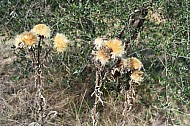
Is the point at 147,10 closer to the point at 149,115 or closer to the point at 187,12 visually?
the point at 187,12

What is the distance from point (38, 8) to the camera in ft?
7.26

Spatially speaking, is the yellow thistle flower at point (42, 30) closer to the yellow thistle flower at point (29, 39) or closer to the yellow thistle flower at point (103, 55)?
the yellow thistle flower at point (29, 39)

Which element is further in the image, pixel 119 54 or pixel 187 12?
pixel 187 12

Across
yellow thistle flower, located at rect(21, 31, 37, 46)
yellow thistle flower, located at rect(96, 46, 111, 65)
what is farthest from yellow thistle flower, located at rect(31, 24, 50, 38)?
yellow thistle flower, located at rect(96, 46, 111, 65)

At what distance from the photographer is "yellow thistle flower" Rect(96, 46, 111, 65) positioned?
1466 mm

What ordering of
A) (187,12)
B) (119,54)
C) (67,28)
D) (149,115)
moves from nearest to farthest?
(119,54) → (187,12) → (67,28) → (149,115)

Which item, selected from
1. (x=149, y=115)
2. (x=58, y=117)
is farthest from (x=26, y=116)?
(x=149, y=115)

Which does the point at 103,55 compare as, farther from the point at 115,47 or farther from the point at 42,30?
the point at 42,30

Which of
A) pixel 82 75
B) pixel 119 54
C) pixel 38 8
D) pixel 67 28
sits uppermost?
pixel 38 8

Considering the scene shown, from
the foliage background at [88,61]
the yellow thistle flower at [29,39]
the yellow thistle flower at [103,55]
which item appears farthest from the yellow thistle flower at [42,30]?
the foliage background at [88,61]

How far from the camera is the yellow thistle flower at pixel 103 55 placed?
147 centimetres

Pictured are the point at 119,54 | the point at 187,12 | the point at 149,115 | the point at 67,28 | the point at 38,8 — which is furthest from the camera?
the point at 149,115

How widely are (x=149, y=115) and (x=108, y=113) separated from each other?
28cm

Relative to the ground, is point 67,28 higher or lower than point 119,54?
higher
